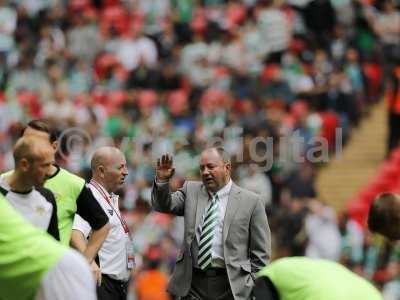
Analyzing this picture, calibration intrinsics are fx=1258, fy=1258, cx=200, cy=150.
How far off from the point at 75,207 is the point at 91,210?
0.14 m

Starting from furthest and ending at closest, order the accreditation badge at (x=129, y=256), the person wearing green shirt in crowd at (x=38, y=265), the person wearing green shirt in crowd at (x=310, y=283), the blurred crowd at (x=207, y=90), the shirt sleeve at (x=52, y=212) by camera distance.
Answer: the blurred crowd at (x=207, y=90) → the accreditation badge at (x=129, y=256) → the shirt sleeve at (x=52, y=212) → the person wearing green shirt in crowd at (x=38, y=265) → the person wearing green shirt in crowd at (x=310, y=283)

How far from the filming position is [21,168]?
23.7 feet

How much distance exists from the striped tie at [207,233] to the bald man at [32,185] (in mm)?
1718

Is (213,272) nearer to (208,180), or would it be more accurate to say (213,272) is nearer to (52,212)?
(208,180)

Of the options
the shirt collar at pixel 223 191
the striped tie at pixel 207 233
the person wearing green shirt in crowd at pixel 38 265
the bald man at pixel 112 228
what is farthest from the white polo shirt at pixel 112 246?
the person wearing green shirt in crowd at pixel 38 265

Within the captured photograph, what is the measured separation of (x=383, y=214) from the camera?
6.52 m

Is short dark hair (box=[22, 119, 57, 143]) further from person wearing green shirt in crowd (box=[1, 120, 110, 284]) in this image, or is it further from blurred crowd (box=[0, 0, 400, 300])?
blurred crowd (box=[0, 0, 400, 300])

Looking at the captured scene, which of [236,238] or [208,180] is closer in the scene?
[236,238]

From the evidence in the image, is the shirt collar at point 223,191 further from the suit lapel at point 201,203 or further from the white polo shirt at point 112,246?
the white polo shirt at point 112,246

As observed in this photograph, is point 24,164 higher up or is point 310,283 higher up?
point 24,164

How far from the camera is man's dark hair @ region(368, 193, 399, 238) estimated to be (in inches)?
257

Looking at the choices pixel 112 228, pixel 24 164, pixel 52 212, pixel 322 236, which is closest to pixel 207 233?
pixel 112 228

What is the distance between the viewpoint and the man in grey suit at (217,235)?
9.34 metres

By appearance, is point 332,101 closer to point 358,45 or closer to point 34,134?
point 358,45
